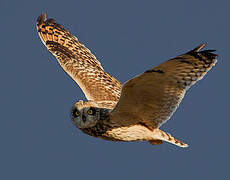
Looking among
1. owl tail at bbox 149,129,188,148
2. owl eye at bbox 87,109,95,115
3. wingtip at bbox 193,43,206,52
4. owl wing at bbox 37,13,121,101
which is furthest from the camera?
owl wing at bbox 37,13,121,101

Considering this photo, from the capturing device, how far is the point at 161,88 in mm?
4832

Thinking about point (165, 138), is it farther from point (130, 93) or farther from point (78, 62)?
point (78, 62)

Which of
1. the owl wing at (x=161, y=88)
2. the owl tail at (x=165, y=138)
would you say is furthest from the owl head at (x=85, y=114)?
the owl tail at (x=165, y=138)

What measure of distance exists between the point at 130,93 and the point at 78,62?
2.06m

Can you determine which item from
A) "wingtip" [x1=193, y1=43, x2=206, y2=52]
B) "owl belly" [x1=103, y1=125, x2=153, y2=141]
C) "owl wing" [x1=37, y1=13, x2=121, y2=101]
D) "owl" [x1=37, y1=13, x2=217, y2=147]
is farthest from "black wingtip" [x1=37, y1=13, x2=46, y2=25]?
"wingtip" [x1=193, y1=43, x2=206, y2=52]

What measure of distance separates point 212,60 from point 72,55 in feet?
9.05

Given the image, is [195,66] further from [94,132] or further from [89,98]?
[89,98]

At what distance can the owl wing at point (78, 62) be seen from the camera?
632 cm

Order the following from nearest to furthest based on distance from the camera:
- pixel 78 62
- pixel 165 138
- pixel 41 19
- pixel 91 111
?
pixel 91 111 → pixel 165 138 → pixel 78 62 → pixel 41 19

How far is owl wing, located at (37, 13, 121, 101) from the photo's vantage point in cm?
632

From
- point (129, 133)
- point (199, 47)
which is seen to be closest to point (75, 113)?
point (129, 133)

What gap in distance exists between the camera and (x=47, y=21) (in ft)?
24.7

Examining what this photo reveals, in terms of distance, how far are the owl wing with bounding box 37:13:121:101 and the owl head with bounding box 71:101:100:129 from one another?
27.7 inches

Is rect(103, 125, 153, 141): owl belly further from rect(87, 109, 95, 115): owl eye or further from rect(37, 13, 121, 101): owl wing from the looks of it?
rect(37, 13, 121, 101): owl wing
